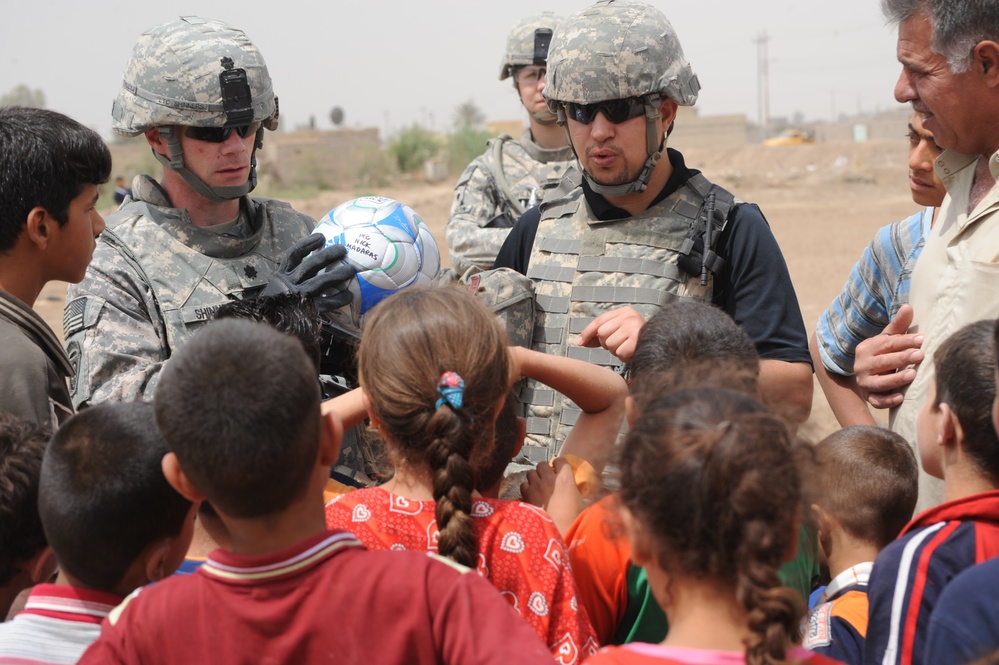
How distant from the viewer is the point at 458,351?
7.23ft

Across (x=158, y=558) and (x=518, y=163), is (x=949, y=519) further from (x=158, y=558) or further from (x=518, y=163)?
(x=518, y=163)

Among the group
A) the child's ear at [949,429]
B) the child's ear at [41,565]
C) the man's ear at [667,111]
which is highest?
the man's ear at [667,111]

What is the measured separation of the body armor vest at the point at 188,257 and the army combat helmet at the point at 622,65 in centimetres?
137

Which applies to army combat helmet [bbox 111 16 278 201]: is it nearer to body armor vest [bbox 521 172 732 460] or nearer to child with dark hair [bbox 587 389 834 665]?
body armor vest [bbox 521 172 732 460]

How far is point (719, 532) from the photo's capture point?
68.9 inches

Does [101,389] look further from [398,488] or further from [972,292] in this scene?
[972,292]

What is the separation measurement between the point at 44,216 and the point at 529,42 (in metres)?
4.51

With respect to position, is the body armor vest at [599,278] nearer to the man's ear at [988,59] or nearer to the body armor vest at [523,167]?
the man's ear at [988,59]

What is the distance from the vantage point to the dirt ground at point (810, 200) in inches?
686

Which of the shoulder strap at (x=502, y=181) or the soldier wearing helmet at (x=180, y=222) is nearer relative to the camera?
the soldier wearing helmet at (x=180, y=222)

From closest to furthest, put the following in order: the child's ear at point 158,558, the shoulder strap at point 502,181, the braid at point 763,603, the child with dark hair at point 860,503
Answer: the braid at point 763,603, the child's ear at point 158,558, the child with dark hair at point 860,503, the shoulder strap at point 502,181

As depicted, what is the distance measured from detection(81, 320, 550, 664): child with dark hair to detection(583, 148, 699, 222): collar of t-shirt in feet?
6.90

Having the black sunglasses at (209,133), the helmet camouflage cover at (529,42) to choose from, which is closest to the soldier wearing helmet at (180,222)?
the black sunglasses at (209,133)

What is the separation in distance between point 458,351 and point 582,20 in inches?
81.3
